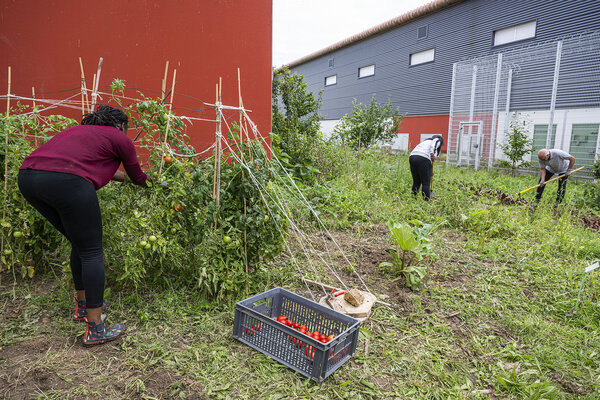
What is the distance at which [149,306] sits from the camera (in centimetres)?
287

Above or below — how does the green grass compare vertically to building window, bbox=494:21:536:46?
below

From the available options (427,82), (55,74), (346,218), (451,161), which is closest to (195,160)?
(346,218)

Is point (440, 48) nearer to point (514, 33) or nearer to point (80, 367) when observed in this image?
point (514, 33)

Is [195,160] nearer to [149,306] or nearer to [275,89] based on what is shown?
[149,306]

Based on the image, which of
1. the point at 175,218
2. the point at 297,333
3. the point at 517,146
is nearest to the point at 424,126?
the point at 517,146

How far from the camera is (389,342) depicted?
2.64m

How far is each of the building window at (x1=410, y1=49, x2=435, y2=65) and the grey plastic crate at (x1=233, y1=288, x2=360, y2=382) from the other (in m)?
16.0

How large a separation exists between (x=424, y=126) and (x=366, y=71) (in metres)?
5.67

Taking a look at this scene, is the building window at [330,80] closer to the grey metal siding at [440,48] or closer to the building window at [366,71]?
the grey metal siding at [440,48]

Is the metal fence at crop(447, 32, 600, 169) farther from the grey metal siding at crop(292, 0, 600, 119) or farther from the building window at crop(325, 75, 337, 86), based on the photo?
the building window at crop(325, 75, 337, 86)

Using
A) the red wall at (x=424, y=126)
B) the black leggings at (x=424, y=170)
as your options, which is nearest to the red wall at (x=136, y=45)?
the black leggings at (x=424, y=170)

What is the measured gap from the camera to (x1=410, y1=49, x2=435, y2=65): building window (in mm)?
16183

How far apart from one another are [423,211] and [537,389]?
355 cm

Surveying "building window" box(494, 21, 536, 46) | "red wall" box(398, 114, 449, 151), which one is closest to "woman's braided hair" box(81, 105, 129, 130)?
"building window" box(494, 21, 536, 46)
